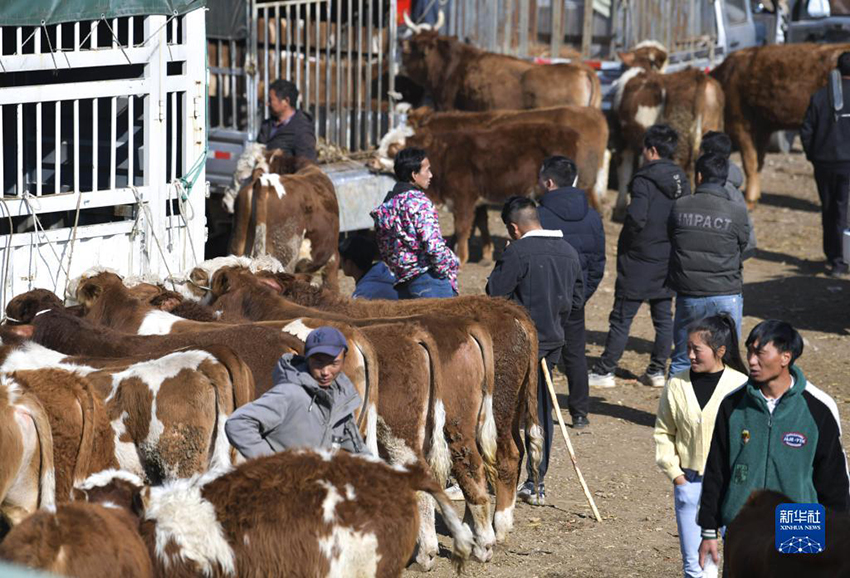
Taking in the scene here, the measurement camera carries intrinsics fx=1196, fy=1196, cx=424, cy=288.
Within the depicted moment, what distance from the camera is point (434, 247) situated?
7.74 metres

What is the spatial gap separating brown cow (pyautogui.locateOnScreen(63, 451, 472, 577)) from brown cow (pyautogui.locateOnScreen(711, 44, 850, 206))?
12678 mm

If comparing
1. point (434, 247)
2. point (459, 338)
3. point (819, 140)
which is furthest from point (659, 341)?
point (819, 140)

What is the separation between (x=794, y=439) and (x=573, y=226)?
370cm

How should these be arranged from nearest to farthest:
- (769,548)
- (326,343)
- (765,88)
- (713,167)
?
1. (769,548)
2. (326,343)
3. (713,167)
4. (765,88)

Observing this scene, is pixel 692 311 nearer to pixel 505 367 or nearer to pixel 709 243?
pixel 709 243

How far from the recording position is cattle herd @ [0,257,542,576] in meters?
4.29

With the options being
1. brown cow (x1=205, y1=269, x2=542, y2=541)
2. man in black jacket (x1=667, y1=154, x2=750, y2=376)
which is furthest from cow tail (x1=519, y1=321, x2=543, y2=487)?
man in black jacket (x1=667, y1=154, x2=750, y2=376)

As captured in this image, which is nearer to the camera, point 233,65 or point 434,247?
point 434,247

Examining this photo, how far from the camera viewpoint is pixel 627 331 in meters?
9.65

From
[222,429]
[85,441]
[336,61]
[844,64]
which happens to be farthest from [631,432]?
[844,64]

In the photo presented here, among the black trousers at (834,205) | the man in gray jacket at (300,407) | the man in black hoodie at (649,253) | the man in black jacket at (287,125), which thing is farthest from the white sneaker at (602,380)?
the man in gray jacket at (300,407)

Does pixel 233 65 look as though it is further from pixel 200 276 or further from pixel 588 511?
pixel 588 511

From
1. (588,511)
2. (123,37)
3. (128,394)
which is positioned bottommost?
(588,511)

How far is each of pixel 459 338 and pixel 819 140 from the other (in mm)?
8034
